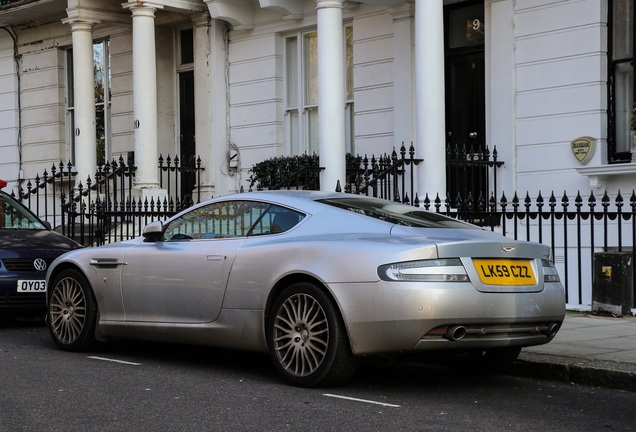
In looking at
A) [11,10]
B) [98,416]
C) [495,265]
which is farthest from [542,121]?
[11,10]

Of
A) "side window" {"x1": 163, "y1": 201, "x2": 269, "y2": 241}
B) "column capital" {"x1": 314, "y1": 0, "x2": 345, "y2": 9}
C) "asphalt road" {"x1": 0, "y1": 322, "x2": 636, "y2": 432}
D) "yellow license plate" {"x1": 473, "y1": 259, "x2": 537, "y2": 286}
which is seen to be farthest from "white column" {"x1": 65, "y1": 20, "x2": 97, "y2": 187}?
"yellow license plate" {"x1": 473, "y1": 259, "x2": 537, "y2": 286}

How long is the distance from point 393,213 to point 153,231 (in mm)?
2026

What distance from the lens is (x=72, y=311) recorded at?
29.8 feet

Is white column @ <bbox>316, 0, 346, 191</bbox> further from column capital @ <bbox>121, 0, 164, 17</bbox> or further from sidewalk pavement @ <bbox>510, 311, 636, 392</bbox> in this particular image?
sidewalk pavement @ <bbox>510, 311, 636, 392</bbox>

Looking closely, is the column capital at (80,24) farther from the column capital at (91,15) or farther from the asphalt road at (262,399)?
the asphalt road at (262,399)

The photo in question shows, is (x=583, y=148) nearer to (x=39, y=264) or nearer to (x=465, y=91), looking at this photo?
(x=465, y=91)

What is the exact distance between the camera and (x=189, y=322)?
8.09 meters

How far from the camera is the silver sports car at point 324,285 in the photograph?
680 cm

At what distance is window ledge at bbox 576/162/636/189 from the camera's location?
12.8m

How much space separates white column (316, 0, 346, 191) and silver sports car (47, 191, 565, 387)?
6.36m

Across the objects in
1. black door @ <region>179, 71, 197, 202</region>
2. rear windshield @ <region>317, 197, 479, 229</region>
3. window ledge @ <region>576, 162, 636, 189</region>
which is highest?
black door @ <region>179, 71, 197, 202</region>

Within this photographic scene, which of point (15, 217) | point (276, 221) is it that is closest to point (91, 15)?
point (15, 217)

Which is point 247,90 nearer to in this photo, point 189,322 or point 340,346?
point 189,322

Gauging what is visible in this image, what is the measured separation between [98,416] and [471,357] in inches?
117
